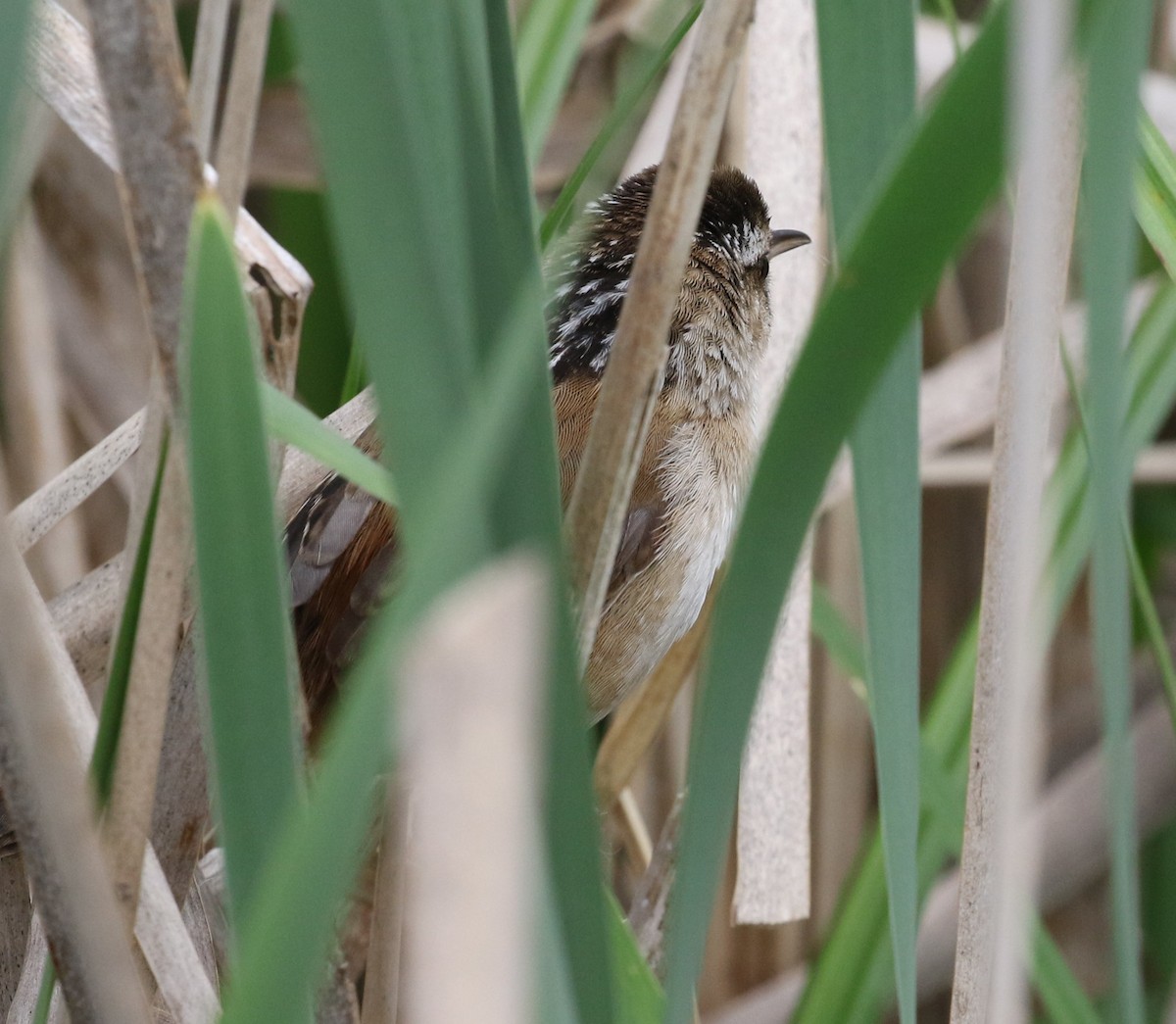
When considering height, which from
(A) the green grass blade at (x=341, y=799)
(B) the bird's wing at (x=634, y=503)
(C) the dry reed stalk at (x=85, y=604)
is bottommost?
(B) the bird's wing at (x=634, y=503)

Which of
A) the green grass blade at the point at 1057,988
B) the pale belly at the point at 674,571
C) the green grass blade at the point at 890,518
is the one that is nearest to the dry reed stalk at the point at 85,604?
the pale belly at the point at 674,571

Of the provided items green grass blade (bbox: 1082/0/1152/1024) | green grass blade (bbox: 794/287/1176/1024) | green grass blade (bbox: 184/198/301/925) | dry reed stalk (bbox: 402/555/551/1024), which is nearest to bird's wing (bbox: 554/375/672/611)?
green grass blade (bbox: 794/287/1176/1024)

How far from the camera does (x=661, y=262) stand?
29.2 inches

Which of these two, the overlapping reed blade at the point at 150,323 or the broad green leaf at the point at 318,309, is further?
the broad green leaf at the point at 318,309

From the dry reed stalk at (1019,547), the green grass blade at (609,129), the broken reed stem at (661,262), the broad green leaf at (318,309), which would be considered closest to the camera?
the dry reed stalk at (1019,547)

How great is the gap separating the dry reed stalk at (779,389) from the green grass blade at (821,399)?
22.1 inches

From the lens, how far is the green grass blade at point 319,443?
2.54ft

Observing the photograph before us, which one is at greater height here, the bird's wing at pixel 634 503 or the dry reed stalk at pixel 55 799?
the dry reed stalk at pixel 55 799

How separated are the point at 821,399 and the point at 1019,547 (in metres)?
0.15

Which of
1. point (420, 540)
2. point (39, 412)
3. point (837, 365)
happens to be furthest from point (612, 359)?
point (39, 412)

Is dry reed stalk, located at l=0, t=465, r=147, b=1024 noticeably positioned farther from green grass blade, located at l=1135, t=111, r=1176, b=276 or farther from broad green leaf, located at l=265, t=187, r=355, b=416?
broad green leaf, located at l=265, t=187, r=355, b=416

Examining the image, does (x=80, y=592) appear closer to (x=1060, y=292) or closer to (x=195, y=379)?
(x=195, y=379)

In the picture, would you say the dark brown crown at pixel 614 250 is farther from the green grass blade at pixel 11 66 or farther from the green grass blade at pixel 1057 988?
the green grass blade at pixel 11 66

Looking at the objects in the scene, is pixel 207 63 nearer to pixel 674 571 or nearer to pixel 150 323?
pixel 150 323
